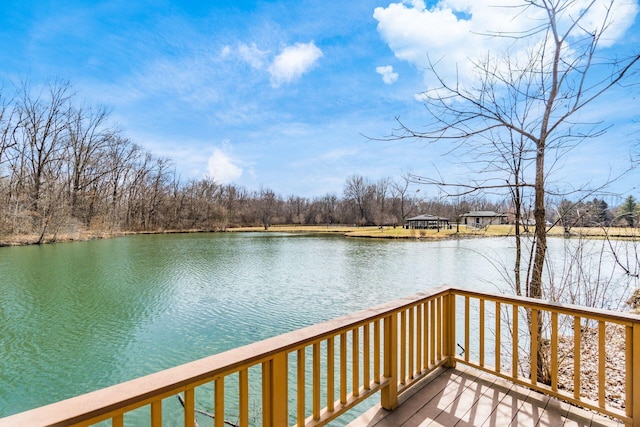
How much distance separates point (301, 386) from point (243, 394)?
1.23ft

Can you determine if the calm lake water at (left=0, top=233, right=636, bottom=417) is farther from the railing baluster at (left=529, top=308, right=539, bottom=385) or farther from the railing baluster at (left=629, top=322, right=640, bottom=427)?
the railing baluster at (left=629, top=322, right=640, bottom=427)

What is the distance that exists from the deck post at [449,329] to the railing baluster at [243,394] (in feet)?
6.32

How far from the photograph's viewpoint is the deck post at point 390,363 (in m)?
2.07

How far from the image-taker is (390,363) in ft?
6.91

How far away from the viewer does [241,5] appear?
21.8ft

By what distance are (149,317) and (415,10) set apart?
7.55 meters

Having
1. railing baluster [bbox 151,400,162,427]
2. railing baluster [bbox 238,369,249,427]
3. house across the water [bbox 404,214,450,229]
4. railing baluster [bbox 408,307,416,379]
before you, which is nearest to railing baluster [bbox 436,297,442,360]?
railing baluster [bbox 408,307,416,379]

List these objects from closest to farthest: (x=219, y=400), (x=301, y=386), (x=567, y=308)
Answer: (x=219, y=400) → (x=301, y=386) → (x=567, y=308)

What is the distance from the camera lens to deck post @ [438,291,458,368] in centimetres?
268

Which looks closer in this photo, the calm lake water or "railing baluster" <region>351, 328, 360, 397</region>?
"railing baluster" <region>351, 328, 360, 397</region>

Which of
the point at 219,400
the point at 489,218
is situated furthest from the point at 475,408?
the point at 489,218

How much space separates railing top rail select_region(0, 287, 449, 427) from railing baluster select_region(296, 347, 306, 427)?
0.27 feet

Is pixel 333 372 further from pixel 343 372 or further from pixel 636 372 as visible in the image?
pixel 636 372

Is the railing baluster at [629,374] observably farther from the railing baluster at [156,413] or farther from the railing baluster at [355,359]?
the railing baluster at [156,413]
